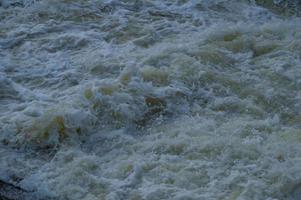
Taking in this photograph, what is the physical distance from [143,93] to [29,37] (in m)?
2.27

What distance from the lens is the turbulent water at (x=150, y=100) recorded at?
16.1ft

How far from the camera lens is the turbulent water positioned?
491cm

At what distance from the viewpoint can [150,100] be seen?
6.05m

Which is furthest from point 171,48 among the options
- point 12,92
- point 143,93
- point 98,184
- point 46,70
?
point 98,184

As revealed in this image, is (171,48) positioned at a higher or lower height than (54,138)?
higher

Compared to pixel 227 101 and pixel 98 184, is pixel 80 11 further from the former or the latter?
pixel 98 184

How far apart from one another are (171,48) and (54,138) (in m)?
2.14


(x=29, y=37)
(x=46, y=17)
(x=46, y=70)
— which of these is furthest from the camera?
(x=46, y=17)

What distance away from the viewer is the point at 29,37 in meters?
7.54

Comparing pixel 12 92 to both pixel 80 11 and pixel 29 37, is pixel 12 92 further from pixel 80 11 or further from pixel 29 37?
pixel 80 11

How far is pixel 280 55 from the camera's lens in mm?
6785

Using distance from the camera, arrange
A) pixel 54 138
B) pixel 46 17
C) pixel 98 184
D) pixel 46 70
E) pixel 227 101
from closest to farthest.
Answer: pixel 98 184, pixel 54 138, pixel 227 101, pixel 46 70, pixel 46 17

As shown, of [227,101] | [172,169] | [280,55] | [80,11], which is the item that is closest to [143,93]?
[227,101]

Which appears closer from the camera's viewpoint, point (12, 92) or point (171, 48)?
point (12, 92)
